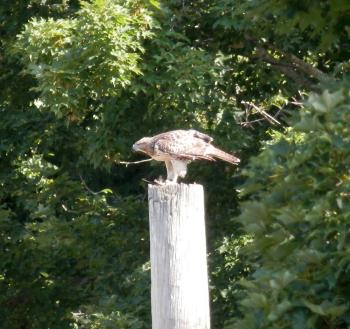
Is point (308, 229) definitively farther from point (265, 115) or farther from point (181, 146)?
point (265, 115)

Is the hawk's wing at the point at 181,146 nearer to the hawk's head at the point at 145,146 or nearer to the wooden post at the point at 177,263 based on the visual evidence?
the hawk's head at the point at 145,146

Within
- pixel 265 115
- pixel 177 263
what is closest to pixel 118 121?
pixel 265 115

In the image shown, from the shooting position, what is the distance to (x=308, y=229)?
10.3ft

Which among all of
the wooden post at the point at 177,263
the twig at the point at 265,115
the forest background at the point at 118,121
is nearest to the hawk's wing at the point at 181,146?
the forest background at the point at 118,121

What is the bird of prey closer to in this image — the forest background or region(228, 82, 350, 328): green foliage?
the forest background

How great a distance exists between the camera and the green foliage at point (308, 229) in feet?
10.1

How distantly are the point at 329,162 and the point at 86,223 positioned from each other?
23.4 ft

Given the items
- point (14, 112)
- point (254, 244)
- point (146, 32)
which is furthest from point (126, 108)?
point (254, 244)

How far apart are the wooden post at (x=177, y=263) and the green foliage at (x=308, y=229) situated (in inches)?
47.1

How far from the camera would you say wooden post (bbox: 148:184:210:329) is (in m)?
4.51

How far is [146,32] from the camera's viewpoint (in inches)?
348

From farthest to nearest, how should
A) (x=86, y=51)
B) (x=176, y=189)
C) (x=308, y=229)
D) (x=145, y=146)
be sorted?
1. (x=86, y=51)
2. (x=145, y=146)
3. (x=176, y=189)
4. (x=308, y=229)

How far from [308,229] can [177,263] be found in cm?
144

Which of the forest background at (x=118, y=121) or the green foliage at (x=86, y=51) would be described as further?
the forest background at (x=118, y=121)
